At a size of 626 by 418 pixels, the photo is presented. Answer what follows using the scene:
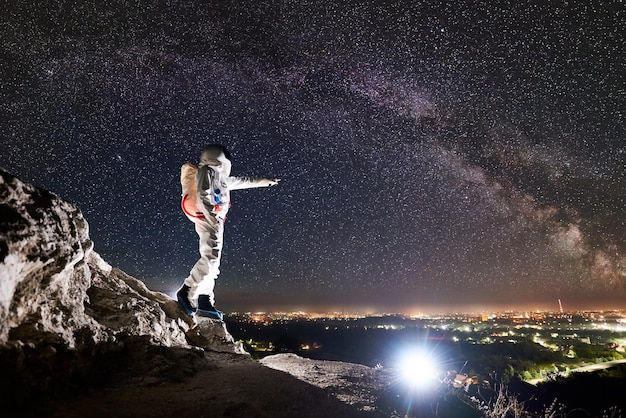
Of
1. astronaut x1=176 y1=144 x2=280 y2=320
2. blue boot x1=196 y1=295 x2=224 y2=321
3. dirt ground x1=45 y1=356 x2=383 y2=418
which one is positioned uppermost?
astronaut x1=176 y1=144 x2=280 y2=320

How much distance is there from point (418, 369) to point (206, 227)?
4.12 meters

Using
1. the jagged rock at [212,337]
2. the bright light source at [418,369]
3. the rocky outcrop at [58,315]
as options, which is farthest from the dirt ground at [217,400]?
the jagged rock at [212,337]

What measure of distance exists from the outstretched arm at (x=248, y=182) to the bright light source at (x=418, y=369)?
422cm

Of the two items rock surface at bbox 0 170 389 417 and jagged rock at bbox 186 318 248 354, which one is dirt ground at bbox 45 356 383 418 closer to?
rock surface at bbox 0 170 389 417

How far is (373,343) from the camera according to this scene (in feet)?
245

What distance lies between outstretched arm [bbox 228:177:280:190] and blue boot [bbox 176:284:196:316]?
6.83 feet

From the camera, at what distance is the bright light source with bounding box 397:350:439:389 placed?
15.0ft

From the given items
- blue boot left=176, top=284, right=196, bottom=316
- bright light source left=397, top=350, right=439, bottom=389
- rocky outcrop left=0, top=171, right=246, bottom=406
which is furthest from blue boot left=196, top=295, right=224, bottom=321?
bright light source left=397, top=350, right=439, bottom=389

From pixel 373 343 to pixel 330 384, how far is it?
3005 inches

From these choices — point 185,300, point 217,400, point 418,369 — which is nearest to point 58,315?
point 217,400

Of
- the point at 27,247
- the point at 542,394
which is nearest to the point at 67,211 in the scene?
the point at 27,247

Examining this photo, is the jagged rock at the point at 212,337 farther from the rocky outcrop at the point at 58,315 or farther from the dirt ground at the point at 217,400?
the dirt ground at the point at 217,400

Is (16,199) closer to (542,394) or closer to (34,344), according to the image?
(34,344)

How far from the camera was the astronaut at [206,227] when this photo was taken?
608cm
